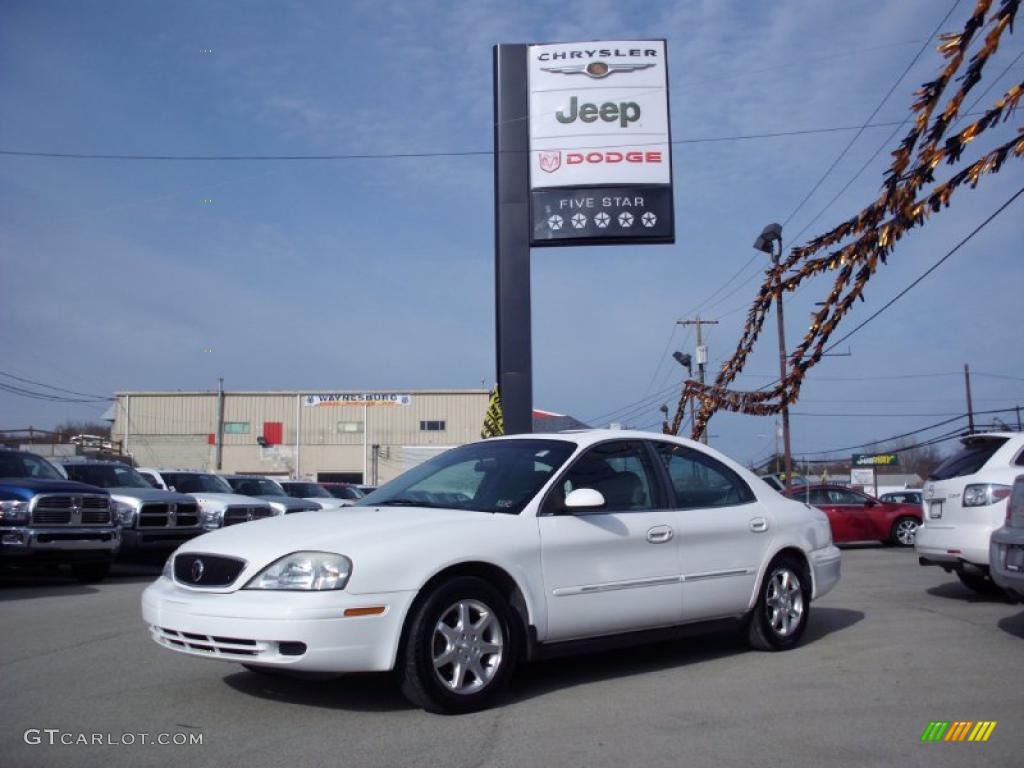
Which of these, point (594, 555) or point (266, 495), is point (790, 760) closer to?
point (594, 555)

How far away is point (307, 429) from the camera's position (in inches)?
2192

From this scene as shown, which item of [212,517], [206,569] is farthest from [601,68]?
[206,569]

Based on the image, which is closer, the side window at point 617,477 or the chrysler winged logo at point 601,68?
the side window at point 617,477

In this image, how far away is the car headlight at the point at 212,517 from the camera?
16672mm

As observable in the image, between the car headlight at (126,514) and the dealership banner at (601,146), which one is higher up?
the dealership banner at (601,146)

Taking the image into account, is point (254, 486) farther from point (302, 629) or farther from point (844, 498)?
point (302, 629)

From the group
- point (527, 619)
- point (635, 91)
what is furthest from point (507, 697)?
point (635, 91)

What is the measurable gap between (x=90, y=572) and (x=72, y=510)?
143 cm

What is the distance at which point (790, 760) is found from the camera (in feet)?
14.4

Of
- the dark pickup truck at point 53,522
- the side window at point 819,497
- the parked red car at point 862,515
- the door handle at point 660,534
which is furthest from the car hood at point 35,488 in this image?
the side window at point 819,497

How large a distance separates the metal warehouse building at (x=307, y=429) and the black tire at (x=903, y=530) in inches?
1457

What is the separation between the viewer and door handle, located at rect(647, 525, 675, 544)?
20.2 ft

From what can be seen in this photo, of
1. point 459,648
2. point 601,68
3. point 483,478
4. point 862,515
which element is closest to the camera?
point 459,648

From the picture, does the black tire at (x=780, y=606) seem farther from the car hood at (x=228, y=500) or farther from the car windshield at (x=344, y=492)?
the car windshield at (x=344, y=492)
